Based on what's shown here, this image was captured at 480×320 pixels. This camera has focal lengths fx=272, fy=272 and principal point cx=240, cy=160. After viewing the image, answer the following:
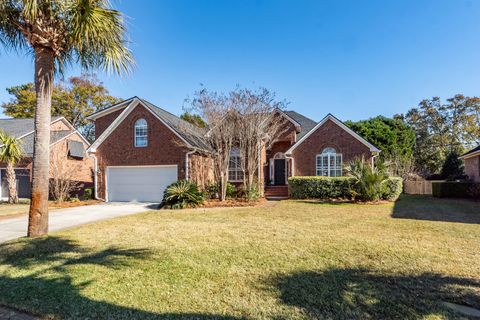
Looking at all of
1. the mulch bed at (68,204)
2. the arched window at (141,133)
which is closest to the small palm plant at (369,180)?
the arched window at (141,133)

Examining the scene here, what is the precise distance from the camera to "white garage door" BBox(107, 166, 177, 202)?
675 inches

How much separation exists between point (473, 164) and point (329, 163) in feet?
39.7

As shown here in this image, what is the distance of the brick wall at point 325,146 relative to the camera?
19.6 meters

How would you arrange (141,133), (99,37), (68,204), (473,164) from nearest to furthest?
(99,37) → (68,204) → (141,133) → (473,164)

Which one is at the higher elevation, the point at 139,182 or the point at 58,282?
the point at 139,182

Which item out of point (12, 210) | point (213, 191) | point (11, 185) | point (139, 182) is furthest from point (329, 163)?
point (11, 185)

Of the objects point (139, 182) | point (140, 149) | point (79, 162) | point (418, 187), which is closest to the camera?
point (140, 149)

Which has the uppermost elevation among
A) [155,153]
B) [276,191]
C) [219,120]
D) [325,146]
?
[219,120]

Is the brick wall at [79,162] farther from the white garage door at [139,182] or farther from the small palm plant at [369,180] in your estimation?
the small palm plant at [369,180]

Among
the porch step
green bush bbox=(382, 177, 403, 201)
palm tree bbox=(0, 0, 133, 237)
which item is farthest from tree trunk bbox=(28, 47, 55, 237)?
green bush bbox=(382, 177, 403, 201)

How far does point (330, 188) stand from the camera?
16.9m

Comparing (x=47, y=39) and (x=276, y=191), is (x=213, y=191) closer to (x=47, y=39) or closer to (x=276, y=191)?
(x=276, y=191)

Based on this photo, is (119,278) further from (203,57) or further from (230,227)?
(203,57)

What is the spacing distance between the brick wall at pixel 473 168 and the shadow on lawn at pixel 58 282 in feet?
80.7
